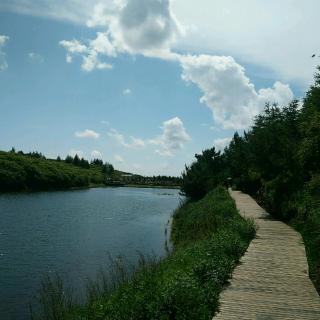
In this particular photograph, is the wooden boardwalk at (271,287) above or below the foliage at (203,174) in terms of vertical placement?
below

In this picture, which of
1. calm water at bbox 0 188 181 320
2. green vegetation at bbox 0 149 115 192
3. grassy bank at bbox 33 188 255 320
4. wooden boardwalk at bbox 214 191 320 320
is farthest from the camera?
green vegetation at bbox 0 149 115 192

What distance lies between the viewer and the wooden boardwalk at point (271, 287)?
29.3 feet

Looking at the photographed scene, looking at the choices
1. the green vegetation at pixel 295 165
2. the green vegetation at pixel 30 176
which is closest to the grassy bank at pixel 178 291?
the green vegetation at pixel 295 165

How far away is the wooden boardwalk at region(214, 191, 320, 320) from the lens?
8.93 meters

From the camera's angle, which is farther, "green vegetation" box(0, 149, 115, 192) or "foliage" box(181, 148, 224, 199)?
"green vegetation" box(0, 149, 115, 192)

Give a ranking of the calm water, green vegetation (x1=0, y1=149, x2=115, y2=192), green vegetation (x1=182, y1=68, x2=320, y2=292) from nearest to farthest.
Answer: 1. green vegetation (x1=182, y1=68, x2=320, y2=292)
2. the calm water
3. green vegetation (x1=0, y1=149, x2=115, y2=192)

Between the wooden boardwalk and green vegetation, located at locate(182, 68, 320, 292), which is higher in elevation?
green vegetation, located at locate(182, 68, 320, 292)

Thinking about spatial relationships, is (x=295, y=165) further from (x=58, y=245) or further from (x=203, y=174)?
(x=203, y=174)

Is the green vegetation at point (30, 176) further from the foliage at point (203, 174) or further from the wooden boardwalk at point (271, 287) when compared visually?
the wooden boardwalk at point (271, 287)

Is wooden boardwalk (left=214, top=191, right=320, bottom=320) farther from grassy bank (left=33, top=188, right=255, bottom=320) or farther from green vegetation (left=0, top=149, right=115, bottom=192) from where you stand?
green vegetation (left=0, top=149, right=115, bottom=192)

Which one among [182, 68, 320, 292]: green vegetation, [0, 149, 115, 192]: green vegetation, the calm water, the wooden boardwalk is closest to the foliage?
the calm water

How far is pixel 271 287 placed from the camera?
10.7 metres

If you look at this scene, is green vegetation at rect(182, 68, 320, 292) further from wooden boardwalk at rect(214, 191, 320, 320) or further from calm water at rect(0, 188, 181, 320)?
calm water at rect(0, 188, 181, 320)

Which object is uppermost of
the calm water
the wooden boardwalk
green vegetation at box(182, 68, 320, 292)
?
green vegetation at box(182, 68, 320, 292)
